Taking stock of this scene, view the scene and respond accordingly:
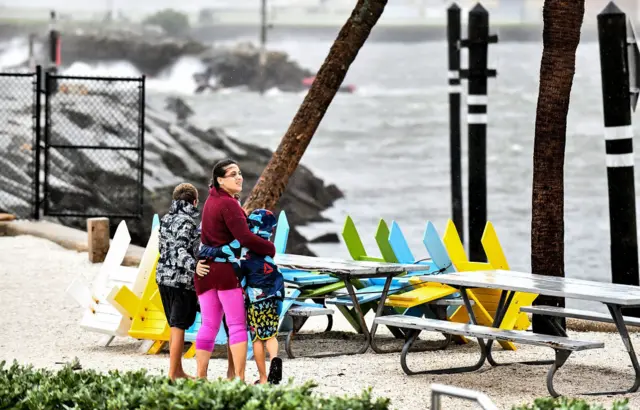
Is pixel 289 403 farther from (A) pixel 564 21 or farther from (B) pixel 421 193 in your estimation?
(B) pixel 421 193

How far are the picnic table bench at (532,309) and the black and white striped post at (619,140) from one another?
192 cm

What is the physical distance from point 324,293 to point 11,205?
11555 millimetres

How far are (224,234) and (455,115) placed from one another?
435 inches

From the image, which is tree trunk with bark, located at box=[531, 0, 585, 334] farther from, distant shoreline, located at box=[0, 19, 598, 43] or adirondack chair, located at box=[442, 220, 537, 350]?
distant shoreline, located at box=[0, 19, 598, 43]

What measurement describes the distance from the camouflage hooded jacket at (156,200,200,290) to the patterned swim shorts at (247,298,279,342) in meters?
0.45

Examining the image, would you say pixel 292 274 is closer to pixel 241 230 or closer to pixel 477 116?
pixel 241 230

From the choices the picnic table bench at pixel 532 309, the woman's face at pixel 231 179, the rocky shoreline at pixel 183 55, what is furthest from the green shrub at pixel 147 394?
the rocky shoreline at pixel 183 55

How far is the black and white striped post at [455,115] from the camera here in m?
16.2

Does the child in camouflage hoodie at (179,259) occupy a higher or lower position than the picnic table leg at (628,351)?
higher

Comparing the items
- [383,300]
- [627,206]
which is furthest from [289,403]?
[627,206]

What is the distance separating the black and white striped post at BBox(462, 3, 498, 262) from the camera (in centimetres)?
1205

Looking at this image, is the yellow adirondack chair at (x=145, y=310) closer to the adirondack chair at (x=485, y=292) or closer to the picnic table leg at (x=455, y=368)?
the picnic table leg at (x=455, y=368)

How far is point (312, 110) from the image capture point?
967cm

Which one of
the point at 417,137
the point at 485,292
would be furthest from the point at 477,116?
the point at 417,137
